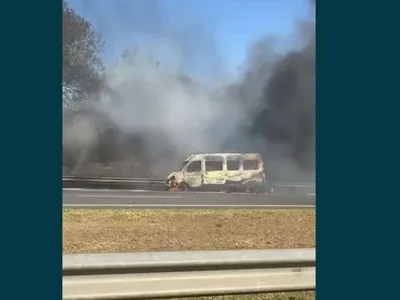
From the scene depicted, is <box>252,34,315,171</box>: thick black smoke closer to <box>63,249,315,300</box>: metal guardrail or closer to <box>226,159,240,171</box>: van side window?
<box>226,159,240,171</box>: van side window

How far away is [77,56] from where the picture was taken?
18.9 feet

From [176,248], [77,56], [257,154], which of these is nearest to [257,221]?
[257,154]

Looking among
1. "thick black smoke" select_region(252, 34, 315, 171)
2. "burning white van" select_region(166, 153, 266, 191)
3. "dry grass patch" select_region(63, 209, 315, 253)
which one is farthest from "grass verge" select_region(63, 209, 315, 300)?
"thick black smoke" select_region(252, 34, 315, 171)

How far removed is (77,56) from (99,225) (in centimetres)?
171

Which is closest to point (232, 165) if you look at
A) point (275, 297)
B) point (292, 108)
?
point (292, 108)

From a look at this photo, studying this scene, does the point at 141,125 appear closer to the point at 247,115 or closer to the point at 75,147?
the point at 75,147

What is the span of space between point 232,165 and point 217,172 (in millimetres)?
→ 196

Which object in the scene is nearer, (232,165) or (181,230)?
(181,230)

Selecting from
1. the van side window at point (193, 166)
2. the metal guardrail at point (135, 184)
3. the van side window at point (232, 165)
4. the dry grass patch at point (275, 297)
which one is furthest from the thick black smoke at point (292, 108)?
the dry grass patch at point (275, 297)

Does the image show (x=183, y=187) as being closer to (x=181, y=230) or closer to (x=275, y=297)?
(x=181, y=230)

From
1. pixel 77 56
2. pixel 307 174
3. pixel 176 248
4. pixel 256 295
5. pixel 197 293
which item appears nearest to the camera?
pixel 197 293

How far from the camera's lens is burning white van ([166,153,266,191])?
6.38m

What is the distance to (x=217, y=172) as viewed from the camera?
6.60 meters

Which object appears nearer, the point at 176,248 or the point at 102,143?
the point at 176,248
